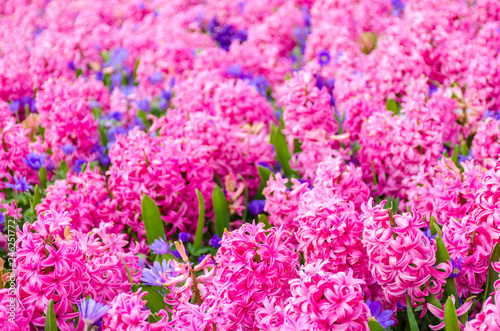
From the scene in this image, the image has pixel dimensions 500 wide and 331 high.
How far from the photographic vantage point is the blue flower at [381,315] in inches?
61.8

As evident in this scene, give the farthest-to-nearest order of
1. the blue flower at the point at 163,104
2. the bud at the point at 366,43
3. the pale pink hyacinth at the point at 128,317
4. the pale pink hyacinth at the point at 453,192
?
the bud at the point at 366,43 → the blue flower at the point at 163,104 → the pale pink hyacinth at the point at 453,192 → the pale pink hyacinth at the point at 128,317

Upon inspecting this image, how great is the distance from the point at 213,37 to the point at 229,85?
2567 mm

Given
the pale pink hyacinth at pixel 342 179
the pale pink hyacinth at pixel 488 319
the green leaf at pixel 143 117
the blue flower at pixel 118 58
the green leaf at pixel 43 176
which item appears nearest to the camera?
the pale pink hyacinth at pixel 488 319

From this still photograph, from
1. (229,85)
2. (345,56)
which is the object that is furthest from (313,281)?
(345,56)

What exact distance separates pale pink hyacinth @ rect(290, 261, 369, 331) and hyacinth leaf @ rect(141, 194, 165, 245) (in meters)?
1.11

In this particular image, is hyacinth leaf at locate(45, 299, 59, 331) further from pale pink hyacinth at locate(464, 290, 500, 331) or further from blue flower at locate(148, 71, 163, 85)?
blue flower at locate(148, 71, 163, 85)

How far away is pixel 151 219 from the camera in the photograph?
7.67 ft

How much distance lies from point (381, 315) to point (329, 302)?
1.15 feet

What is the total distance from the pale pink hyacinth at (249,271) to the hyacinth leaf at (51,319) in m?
0.54

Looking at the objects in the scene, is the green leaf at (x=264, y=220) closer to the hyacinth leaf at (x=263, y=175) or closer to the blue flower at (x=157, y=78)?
the hyacinth leaf at (x=263, y=175)

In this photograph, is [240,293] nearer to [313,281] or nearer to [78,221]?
[313,281]

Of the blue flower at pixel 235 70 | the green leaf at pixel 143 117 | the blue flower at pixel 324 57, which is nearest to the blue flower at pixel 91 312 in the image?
the green leaf at pixel 143 117

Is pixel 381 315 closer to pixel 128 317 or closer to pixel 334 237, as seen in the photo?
pixel 334 237

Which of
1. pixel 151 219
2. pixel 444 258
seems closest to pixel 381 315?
pixel 444 258
